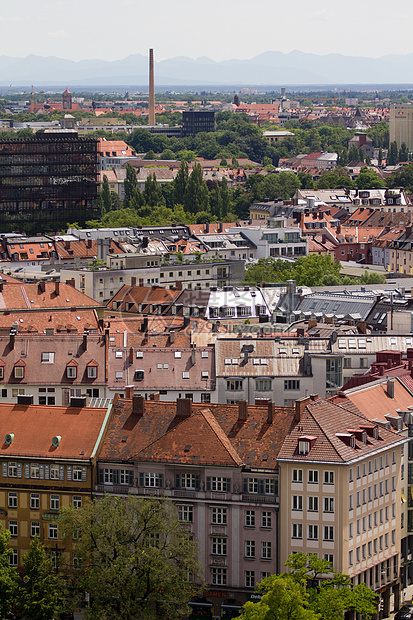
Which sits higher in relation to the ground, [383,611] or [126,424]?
[126,424]

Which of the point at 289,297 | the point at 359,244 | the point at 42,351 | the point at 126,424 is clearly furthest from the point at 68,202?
the point at 126,424

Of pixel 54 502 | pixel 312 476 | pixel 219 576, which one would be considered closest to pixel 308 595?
pixel 312 476

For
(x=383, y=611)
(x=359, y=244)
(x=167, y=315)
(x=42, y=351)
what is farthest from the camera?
(x=359, y=244)

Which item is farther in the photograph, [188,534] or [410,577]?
[410,577]

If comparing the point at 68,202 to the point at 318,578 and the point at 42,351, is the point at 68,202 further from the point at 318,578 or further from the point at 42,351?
the point at 318,578

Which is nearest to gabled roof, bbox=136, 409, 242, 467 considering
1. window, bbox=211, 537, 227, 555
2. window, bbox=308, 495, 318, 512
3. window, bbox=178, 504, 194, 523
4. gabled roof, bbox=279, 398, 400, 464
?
window, bbox=178, 504, 194, 523

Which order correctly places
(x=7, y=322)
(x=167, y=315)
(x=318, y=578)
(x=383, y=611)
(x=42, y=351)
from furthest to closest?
(x=167, y=315) < (x=7, y=322) < (x=42, y=351) < (x=383, y=611) < (x=318, y=578)
